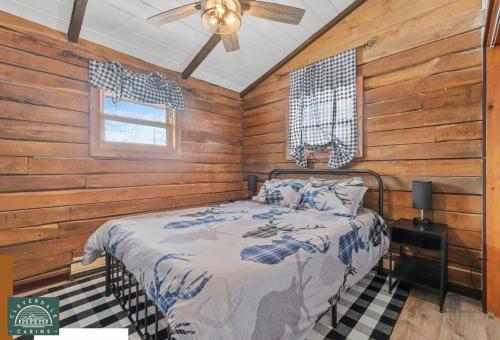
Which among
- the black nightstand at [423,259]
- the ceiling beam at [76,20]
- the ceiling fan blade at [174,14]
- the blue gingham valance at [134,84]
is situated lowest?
the black nightstand at [423,259]

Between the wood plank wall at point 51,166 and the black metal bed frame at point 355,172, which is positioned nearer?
the wood plank wall at point 51,166

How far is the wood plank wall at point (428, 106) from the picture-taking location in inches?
83.1

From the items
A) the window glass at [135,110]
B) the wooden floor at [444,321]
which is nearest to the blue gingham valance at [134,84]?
the window glass at [135,110]

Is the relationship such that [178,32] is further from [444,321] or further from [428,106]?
[444,321]

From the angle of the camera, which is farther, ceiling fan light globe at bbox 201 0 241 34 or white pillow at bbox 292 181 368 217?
white pillow at bbox 292 181 368 217

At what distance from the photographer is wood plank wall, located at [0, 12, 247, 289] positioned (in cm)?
215

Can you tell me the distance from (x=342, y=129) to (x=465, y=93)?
1.10 metres

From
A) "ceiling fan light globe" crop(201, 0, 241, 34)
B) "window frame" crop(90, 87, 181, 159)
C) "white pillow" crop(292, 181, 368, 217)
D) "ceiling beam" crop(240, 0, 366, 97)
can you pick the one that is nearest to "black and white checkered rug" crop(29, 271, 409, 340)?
"white pillow" crop(292, 181, 368, 217)

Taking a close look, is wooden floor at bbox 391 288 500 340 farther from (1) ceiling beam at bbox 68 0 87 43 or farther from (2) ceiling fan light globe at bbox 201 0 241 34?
(1) ceiling beam at bbox 68 0 87 43

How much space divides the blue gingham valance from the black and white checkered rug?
6.49ft

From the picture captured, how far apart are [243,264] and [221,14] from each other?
5.55 feet

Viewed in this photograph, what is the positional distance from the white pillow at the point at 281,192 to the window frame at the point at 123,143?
1.29 metres

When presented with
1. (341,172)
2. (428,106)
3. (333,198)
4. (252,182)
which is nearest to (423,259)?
(333,198)

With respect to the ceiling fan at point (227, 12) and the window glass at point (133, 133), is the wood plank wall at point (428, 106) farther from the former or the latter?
the window glass at point (133, 133)
